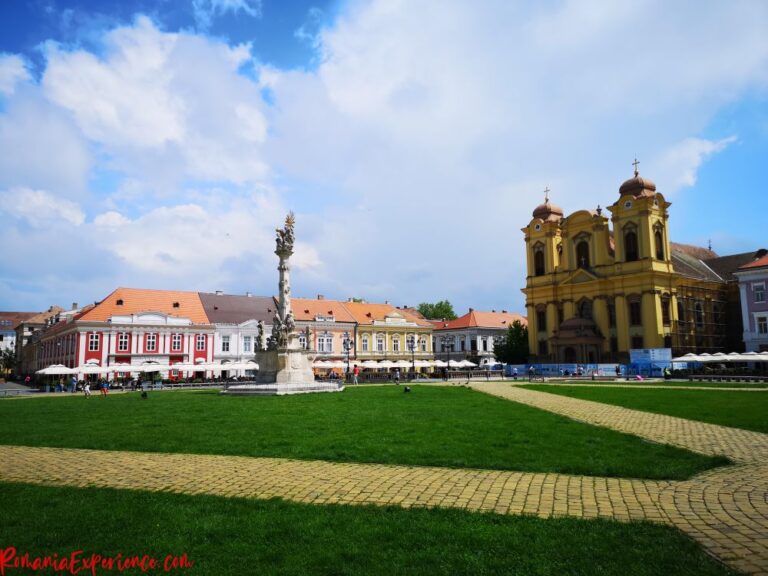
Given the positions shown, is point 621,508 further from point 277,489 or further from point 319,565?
point 277,489

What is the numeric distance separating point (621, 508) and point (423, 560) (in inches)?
123

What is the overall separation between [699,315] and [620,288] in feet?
38.8

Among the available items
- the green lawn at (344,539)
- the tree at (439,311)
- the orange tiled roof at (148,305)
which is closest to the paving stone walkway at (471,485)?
the green lawn at (344,539)

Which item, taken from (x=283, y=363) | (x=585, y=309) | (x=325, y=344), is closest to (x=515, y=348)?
(x=585, y=309)

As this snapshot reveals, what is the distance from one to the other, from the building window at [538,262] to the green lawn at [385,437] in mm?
56899

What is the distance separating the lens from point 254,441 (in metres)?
12.9

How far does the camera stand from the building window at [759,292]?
189 ft

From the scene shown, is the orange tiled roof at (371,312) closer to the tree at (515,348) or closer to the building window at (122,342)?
the tree at (515,348)

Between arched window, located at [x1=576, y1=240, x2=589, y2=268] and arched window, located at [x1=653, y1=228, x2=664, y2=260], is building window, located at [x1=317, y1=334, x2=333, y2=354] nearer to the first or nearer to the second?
arched window, located at [x1=576, y1=240, x2=589, y2=268]

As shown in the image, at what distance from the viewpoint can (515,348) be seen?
76.6 metres

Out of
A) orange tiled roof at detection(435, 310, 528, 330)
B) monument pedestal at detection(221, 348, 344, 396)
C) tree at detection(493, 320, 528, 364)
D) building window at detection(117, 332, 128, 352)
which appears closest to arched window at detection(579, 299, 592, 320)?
tree at detection(493, 320, 528, 364)

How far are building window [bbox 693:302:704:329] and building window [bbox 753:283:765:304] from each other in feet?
30.6

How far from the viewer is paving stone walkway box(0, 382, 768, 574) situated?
661 centimetres

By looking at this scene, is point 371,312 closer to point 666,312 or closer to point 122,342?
point 122,342
